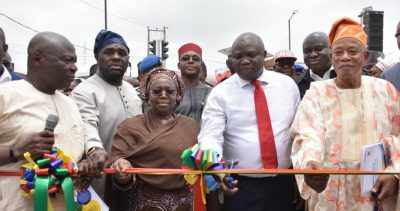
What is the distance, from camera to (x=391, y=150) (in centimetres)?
290

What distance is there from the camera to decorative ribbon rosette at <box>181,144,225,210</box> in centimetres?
271

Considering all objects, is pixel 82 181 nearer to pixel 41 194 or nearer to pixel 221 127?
pixel 41 194

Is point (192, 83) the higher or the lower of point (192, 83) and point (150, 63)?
the lower

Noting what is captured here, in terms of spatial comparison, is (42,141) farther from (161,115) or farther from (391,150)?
(391,150)

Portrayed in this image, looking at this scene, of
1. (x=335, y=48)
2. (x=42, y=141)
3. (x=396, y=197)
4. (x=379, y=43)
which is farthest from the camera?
(x=379, y=43)

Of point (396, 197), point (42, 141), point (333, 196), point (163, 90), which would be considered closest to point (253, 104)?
point (163, 90)

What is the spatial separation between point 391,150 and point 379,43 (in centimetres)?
1614

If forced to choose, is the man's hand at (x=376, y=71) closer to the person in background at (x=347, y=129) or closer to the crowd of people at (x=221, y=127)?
the crowd of people at (x=221, y=127)

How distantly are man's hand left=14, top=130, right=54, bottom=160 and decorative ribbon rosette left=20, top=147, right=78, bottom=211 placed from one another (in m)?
0.03

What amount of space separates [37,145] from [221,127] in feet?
5.09

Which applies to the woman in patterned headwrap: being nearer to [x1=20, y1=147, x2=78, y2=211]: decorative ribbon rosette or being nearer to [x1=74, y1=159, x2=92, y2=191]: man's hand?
[x1=74, y1=159, x2=92, y2=191]: man's hand

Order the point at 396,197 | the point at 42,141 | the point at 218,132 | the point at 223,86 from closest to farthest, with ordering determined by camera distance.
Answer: the point at 42,141 → the point at 396,197 → the point at 218,132 → the point at 223,86

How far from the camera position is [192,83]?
499 cm

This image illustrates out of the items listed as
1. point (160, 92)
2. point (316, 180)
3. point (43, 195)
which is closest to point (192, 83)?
point (160, 92)
